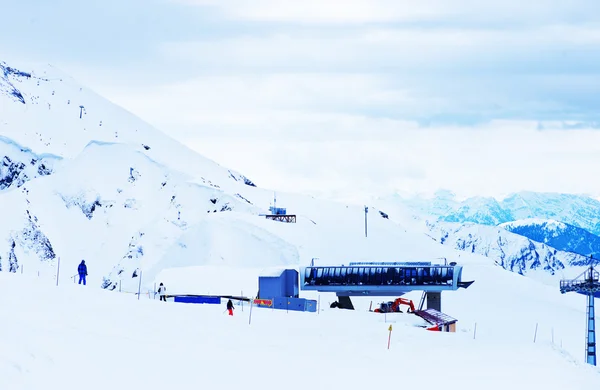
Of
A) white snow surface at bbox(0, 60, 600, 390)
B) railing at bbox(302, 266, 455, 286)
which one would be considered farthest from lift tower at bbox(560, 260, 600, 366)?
railing at bbox(302, 266, 455, 286)

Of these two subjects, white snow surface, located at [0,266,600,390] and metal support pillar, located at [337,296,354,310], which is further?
metal support pillar, located at [337,296,354,310]

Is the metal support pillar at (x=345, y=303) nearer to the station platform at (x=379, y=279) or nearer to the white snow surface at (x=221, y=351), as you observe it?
the station platform at (x=379, y=279)

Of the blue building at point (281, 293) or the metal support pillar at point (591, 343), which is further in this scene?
the metal support pillar at point (591, 343)

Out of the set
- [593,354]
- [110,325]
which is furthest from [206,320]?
[593,354]

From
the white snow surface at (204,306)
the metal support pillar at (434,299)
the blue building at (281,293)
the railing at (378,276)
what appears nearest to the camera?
the white snow surface at (204,306)

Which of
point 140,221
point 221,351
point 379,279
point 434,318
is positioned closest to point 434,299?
point 379,279

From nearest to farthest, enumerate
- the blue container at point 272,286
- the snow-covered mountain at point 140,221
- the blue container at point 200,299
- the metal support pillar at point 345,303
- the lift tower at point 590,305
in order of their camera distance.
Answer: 1. the blue container at point 200,299
2. the blue container at point 272,286
3. the lift tower at point 590,305
4. the metal support pillar at point 345,303
5. the snow-covered mountain at point 140,221

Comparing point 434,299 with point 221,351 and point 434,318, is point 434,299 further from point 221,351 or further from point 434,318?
point 221,351

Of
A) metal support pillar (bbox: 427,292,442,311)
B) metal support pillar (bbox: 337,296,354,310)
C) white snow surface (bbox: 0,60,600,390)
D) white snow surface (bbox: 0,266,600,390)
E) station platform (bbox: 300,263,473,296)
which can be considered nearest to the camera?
white snow surface (bbox: 0,266,600,390)

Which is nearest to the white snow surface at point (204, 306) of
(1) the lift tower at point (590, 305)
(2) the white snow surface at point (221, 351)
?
(2) the white snow surface at point (221, 351)

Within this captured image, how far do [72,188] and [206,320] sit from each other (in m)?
137

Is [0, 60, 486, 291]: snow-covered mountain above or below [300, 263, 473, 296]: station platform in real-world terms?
above

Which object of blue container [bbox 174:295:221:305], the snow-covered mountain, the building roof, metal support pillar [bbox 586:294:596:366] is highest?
the snow-covered mountain

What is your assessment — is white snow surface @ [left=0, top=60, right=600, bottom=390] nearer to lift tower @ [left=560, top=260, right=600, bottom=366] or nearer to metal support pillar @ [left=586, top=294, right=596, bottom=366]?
metal support pillar @ [left=586, top=294, right=596, bottom=366]
